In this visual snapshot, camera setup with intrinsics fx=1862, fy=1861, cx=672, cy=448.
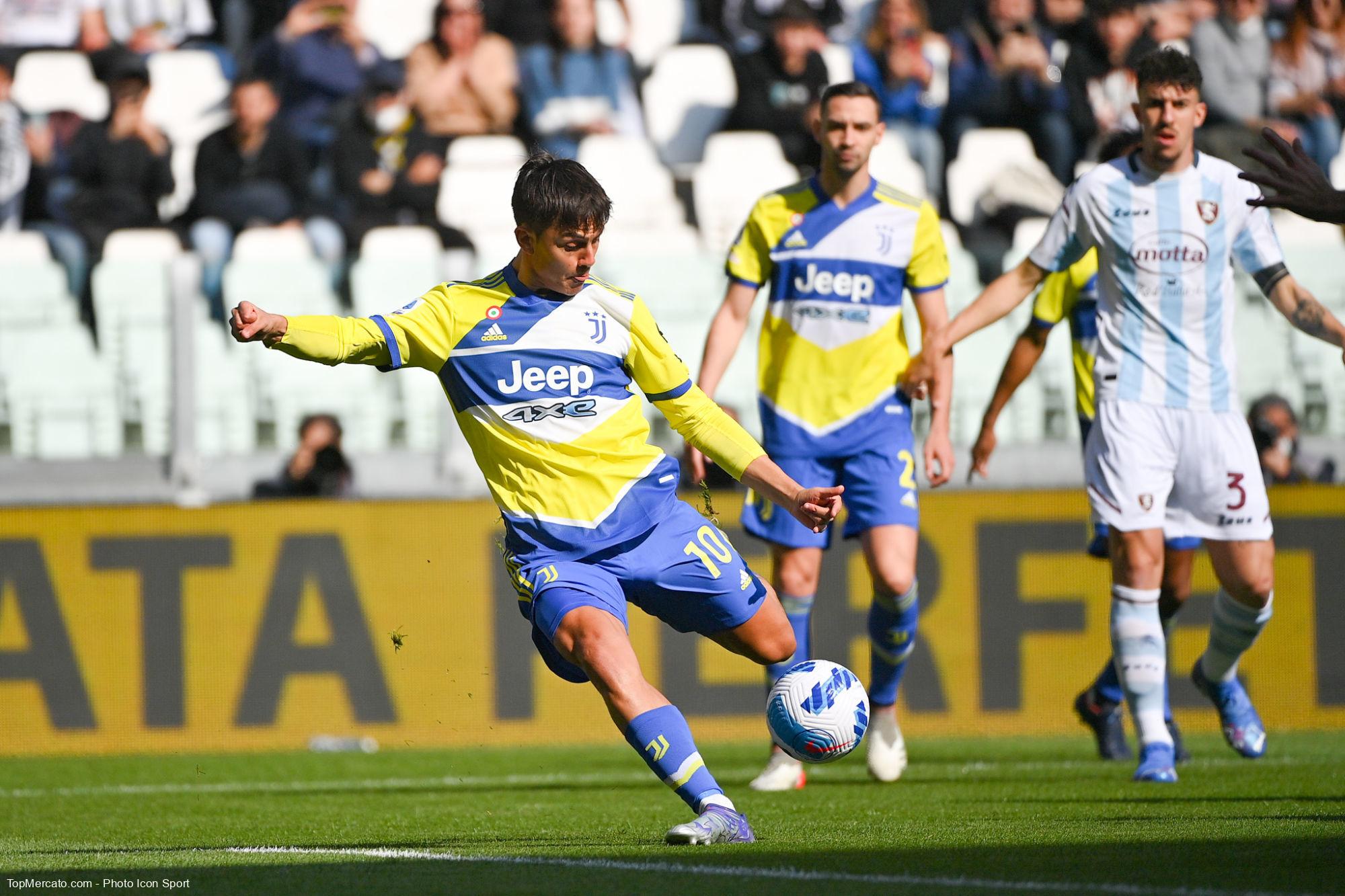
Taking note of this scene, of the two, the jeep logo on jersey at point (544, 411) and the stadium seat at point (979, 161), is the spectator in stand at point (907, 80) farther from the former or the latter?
the jeep logo on jersey at point (544, 411)

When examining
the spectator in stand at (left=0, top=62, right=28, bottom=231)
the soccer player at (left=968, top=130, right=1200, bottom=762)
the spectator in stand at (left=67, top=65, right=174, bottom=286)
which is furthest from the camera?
the spectator in stand at (left=0, top=62, right=28, bottom=231)

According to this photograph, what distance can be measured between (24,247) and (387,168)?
2.44 meters

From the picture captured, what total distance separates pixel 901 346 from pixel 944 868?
318 cm

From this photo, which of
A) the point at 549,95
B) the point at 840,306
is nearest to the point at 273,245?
the point at 549,95

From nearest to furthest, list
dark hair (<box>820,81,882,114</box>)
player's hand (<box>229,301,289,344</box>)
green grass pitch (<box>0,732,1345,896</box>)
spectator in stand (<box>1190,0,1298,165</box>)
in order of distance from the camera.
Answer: green grass pitch (<box>0,732,1345,896</box>) → player's hand (<box>229,301,289,344</box>) → dark hair (<box>820,81,882,114</box>) → spectator in stand (<box>1190,0,1298,165</box>)

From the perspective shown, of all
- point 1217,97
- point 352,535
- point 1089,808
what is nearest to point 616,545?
point 1089,808

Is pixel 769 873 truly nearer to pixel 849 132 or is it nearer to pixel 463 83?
Answer: pixel 849 132

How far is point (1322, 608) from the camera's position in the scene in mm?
9547

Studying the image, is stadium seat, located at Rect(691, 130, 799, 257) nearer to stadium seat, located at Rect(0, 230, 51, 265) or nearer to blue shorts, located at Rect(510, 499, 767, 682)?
stadium seat, located at Rect(0, 230, 51, 265)

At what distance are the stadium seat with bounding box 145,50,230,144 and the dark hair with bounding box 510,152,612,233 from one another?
9.39 m

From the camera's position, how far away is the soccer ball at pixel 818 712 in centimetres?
531

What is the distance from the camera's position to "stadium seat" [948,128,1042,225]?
497 inches

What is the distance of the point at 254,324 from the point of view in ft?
15.6

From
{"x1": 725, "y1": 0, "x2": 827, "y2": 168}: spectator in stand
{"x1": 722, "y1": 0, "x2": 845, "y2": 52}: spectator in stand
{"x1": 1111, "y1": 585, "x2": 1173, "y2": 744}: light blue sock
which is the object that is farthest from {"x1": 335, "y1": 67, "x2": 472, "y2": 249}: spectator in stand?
{"x1": 1111, "y1": 585, "x2": 1173, "y2": 744}: light blue sock
